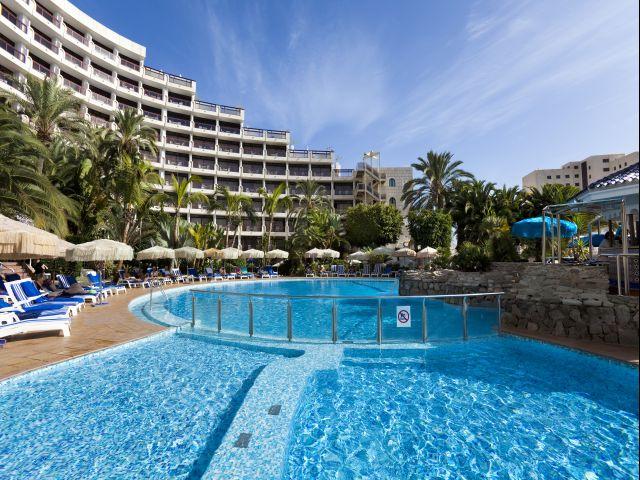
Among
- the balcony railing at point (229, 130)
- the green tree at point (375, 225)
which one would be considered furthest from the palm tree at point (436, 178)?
the balcony railing at point (229, 130)

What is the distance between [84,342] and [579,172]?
112 meters

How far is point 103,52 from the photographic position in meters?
39.1

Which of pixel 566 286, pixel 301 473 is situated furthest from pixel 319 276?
pixel 301 473

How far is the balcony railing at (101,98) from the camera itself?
3788 centimetres

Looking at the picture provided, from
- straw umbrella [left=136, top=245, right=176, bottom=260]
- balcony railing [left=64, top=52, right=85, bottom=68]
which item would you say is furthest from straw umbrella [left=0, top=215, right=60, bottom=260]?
balcony railing [left=64, top=52, right=85, bottom=68]

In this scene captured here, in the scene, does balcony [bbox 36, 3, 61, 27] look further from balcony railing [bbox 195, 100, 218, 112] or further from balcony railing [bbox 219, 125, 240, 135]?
balcony railing [bbox 219, 125, 240, 135]

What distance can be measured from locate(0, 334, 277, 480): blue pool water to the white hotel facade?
31963mm

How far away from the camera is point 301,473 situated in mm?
3916

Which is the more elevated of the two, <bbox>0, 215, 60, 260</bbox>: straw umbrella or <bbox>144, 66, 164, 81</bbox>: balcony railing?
<bbox>144, 66, 164, 81</bbox>: balcony railing

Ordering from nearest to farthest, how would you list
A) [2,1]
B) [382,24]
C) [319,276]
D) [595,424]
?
[595,424]
[382,24]
[2,1]
[319,276]

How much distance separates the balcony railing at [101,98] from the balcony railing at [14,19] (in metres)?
8.19

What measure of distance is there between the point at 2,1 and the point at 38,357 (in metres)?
37.5

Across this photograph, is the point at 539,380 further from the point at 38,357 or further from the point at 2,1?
the point at 2,1

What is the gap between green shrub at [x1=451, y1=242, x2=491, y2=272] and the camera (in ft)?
47.2
